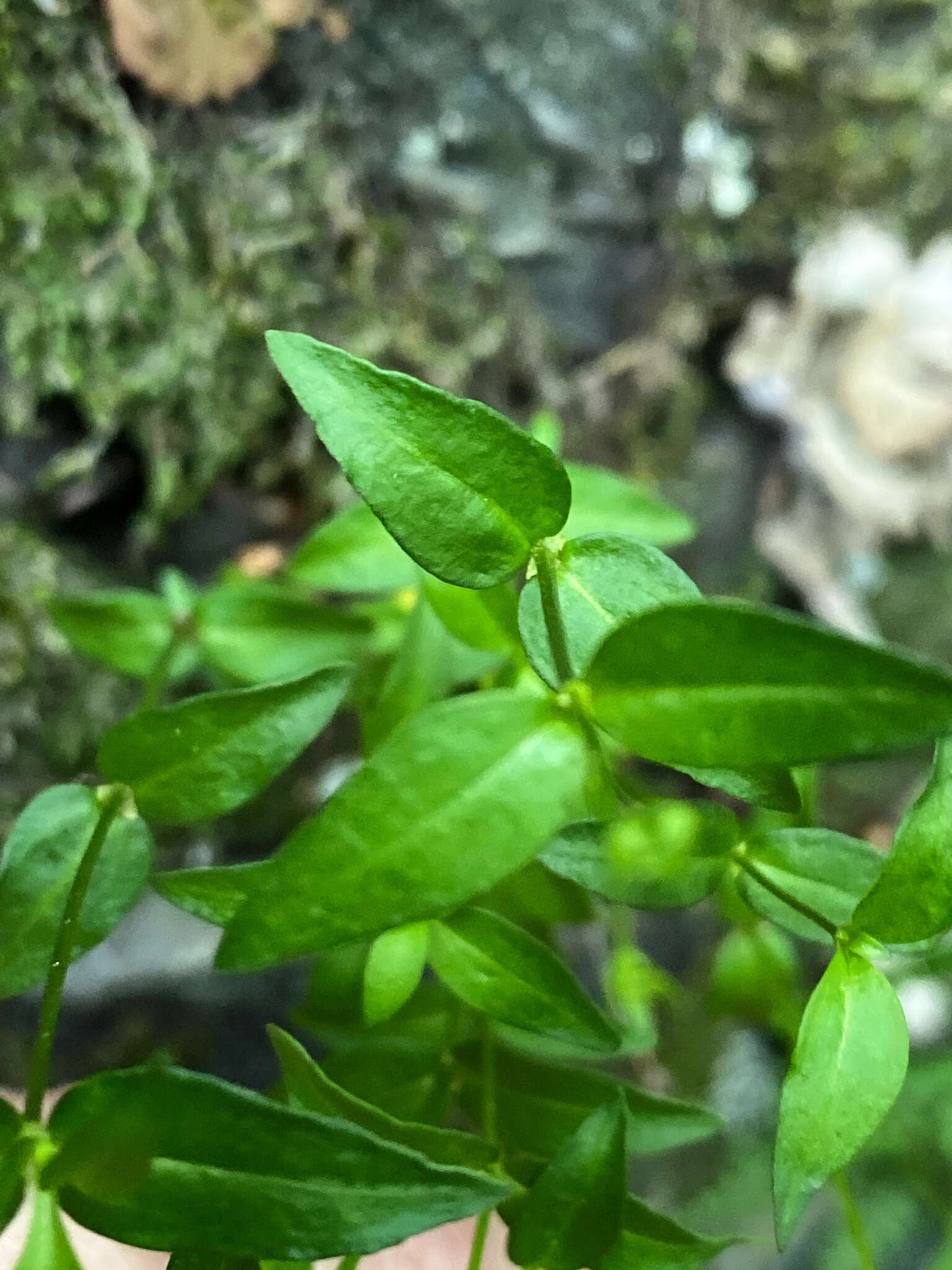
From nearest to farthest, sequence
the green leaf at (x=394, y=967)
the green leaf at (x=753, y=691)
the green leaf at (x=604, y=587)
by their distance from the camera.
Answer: the green leaf at (x=753, y=691) → the green leaf at (x=604, y=587) → the green leaf at (x=394, y=967)

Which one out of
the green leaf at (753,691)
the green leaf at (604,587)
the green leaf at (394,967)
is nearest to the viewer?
the green leaf at (753,691)

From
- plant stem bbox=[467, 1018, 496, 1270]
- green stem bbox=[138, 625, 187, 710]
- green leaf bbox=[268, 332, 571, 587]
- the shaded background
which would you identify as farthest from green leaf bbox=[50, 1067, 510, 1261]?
the shaded background

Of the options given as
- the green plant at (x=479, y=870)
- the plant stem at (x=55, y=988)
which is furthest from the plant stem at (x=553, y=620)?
the plant stem at (x=55, y=988)

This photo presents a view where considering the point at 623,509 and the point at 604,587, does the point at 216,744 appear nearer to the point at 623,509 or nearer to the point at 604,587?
the point at 604,587

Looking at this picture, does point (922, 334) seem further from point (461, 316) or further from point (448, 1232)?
point (448, 1232)

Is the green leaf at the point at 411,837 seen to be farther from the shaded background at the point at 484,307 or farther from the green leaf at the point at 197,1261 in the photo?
the shaded background at the point at 484,307

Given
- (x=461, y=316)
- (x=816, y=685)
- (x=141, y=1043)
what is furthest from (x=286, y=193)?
(x=141, y=1043)

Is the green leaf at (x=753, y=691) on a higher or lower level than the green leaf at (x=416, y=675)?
higher
